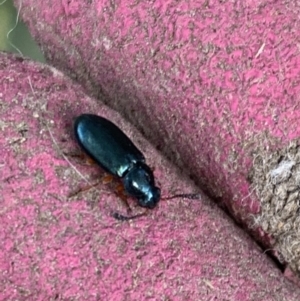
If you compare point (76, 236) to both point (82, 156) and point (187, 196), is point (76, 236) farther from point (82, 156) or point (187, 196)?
point (187, 196)

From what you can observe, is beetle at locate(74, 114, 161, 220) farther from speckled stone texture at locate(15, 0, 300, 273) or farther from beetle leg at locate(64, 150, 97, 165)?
speckled stone texture at locate(15, 0, 300, 273)

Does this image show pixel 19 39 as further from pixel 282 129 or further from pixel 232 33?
pixel 282 129

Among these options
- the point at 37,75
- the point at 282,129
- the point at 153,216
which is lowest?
the point at 153,216

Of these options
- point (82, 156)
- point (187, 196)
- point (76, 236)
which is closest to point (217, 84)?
point (187, 196)

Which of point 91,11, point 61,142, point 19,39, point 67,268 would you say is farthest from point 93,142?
point 19,39

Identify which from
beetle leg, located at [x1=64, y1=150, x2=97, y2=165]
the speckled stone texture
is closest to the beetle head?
beetle leg, located at [x1=64, y1=150, x2=97, y2=165]

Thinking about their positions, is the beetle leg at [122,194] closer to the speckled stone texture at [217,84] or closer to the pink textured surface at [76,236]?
the pink textured surface at [76,236]
